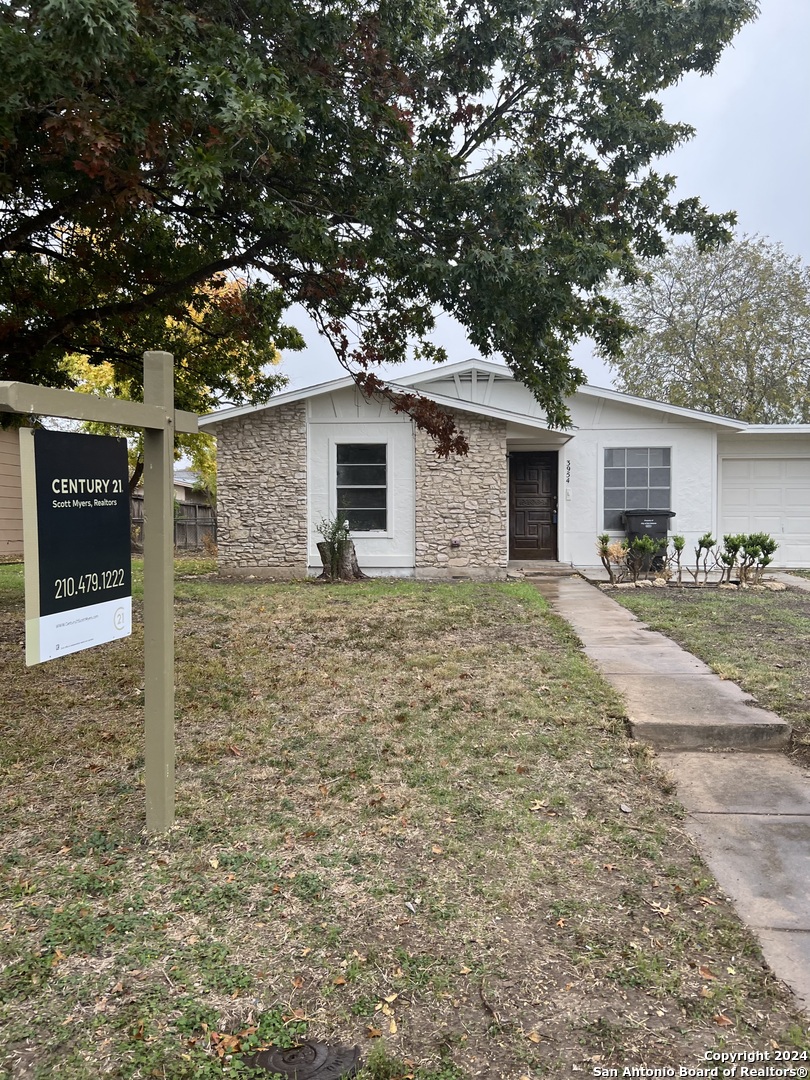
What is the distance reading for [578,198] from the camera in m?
6.80

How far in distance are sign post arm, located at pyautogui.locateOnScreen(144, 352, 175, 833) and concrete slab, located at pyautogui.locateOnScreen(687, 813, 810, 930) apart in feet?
7.76

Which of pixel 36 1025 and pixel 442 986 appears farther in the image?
pixel 442 986

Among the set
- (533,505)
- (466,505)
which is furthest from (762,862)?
(533,505)

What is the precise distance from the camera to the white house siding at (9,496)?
55.1 ft

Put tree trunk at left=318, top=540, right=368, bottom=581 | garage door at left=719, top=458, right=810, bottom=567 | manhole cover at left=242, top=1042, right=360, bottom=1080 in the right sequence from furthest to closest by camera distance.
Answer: garage door at left=719, top=458, right=810, bottom=567, tree trunk at left=318, top=540, right=368, bottom=581, manhole cover at left=242, top=1042, right=360, bottom=1080

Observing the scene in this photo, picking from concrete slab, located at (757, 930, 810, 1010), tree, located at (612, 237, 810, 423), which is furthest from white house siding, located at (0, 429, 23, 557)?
tree, located at (612, 237, 810, 423)

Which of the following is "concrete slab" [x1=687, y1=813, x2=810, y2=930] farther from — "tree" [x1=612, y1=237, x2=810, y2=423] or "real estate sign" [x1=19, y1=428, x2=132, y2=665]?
"tree" [x1=612, y1=237, x2=810, y2=423]

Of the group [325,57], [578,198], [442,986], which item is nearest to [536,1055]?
[442,986]

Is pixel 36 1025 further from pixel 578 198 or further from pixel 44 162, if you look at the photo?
pixel 578 198

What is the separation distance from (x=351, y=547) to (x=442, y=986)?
1069 cm

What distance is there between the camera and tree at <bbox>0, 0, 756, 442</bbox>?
4.16 metres

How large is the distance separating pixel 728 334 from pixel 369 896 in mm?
26623

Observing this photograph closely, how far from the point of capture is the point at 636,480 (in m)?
14.0

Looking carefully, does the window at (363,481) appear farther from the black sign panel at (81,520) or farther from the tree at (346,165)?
the black sign panel at (81,520)
